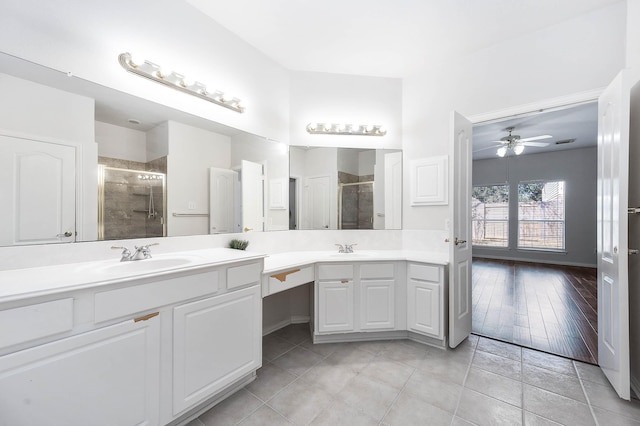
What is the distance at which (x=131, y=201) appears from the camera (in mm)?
1696

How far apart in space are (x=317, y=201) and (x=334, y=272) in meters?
0.81

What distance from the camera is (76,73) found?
1.53m

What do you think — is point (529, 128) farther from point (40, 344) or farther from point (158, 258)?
point (40, 344)

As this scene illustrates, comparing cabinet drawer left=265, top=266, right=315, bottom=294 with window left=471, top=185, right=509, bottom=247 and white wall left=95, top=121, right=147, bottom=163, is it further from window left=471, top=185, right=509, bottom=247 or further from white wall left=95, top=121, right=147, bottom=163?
window left=471, top=185, right=509, bottom=247

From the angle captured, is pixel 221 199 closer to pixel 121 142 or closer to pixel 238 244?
pixel 238 244

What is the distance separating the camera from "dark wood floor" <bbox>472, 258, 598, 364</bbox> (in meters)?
2.44

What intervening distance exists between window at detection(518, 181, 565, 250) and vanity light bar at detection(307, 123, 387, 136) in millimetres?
5707

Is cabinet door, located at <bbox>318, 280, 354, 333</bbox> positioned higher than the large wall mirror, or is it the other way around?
the large wall mirror

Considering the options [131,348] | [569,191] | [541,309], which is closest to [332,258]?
[131,348]

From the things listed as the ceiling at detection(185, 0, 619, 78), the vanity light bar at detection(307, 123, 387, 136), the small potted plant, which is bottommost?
the small potted plant

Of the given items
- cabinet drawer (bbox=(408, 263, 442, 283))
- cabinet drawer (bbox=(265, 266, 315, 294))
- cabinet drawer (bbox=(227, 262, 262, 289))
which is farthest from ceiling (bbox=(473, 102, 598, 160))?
cabinet drawer (bbox=(227, 262, 262, 289))

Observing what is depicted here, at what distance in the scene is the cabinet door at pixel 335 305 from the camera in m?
2.38

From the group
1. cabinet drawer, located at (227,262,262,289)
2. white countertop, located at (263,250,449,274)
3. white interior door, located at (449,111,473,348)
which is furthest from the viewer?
white interior door, located at (449,111,473,348)

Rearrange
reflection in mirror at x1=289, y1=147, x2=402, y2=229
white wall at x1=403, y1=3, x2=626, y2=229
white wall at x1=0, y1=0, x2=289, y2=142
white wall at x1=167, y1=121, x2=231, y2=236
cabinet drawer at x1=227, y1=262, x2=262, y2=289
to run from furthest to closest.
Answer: reflection in mirror at x1=289, y1=147, x2=402, y2=229 < white wall at x1=403, y1=3, x2=626, y2=229 < white wall at x1=167, y1=121, x2=231, y2=236 < cabinet drawer at x1=227, y1=262, x2=262, y2=289 < white wall at x1=0, y1=0, x2=289, y2=142
